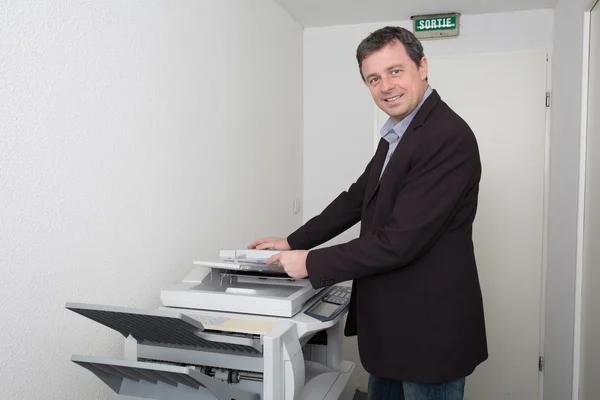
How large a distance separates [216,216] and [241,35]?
2.72 feet

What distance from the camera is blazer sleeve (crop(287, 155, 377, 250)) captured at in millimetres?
1854

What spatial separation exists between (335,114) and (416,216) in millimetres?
1990

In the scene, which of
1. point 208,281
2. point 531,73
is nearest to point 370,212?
point 208,281

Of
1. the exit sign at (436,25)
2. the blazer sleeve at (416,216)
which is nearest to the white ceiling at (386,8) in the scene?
the exit sign at (436,25)

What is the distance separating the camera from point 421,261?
1.43 metres

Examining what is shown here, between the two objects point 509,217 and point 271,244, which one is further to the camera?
point 509,217

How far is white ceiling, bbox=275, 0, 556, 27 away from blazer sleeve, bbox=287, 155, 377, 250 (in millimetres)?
1364

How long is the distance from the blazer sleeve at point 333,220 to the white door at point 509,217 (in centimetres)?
139

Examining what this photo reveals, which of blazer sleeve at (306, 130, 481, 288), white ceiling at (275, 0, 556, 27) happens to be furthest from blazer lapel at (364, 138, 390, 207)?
white ceiling at (275, 0, 556, 27)

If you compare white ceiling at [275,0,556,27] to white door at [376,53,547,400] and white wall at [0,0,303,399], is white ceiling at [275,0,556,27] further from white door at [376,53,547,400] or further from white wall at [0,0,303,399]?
white wall at [0,0,303,399]

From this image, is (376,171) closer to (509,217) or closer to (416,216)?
(416,216)

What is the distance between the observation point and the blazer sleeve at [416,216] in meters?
1.36

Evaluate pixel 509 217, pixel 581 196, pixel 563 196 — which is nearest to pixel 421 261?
pixel 581 196

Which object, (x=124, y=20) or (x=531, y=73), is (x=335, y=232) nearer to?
(x=124, y=20)
